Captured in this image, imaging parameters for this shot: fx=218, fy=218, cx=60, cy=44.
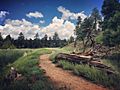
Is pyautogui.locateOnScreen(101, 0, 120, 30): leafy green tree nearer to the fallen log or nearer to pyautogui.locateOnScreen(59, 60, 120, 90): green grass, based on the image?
the fallen log

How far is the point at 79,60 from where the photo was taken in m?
18.8

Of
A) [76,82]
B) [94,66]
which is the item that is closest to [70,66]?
[94,66]

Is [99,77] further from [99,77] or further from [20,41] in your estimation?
[20,41]

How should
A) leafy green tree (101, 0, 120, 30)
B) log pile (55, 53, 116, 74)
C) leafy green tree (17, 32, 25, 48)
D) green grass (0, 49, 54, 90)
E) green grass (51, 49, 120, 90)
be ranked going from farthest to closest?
leafy green tree (17, 32, 25, 48)
leafy green tree (101, 0, 120, 30)
log pile (55, 53, 116, 74)
green grass (51, 49, 120, 90)
green grass (0, 49, 54, 90)

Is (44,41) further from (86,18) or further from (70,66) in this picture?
(70,66)

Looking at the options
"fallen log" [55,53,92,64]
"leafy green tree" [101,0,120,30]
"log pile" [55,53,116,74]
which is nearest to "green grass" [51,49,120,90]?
"log pile" [55,53,116,74]

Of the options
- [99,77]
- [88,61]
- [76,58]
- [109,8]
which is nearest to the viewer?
[99,77]

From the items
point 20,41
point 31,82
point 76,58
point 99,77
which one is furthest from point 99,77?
point 20,41

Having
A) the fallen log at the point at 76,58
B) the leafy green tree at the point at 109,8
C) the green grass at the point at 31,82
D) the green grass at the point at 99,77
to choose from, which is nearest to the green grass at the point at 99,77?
the green grass at the point at 99,77

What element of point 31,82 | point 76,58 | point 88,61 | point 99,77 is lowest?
point 31,82

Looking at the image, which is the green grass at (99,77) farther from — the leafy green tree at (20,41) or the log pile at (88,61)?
the leafy green tree at (20,41)

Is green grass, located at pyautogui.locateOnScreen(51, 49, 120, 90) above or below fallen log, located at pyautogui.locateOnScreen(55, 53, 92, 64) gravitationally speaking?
below

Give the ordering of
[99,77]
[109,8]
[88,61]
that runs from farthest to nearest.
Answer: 1. [109,8]
2. [88,61]
3. [99,77]

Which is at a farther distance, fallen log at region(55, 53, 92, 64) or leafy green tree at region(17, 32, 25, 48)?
leafy green tree at region(17, 32, 25, 48)
